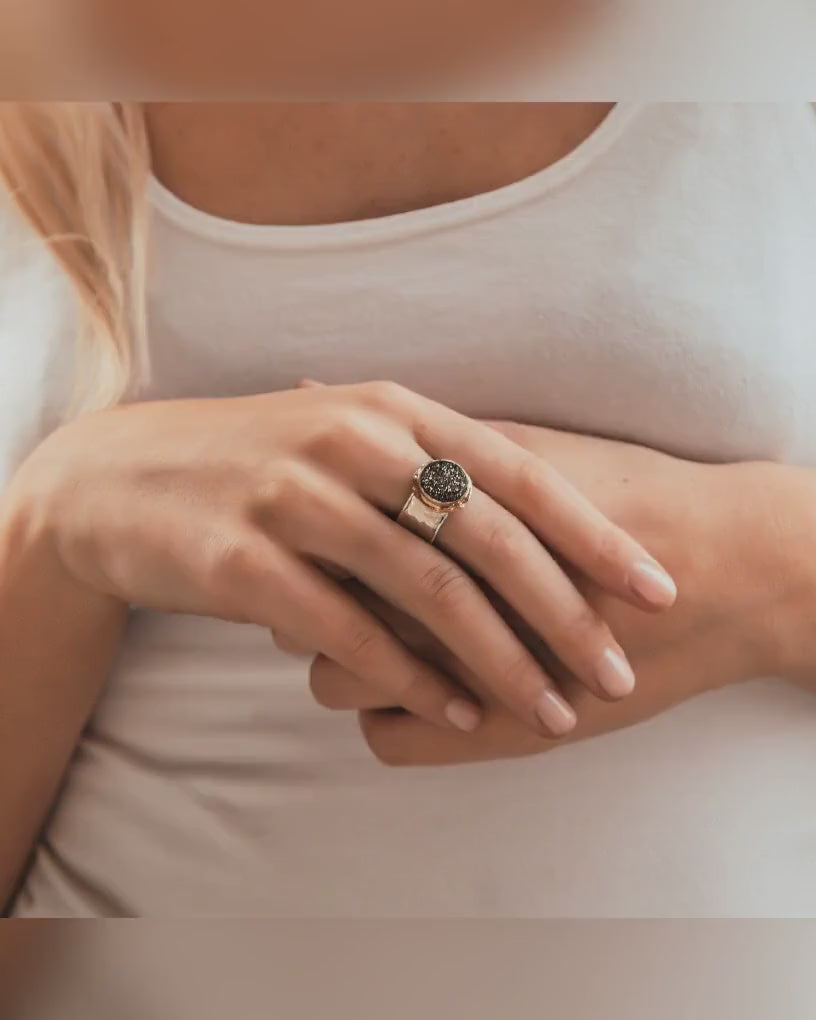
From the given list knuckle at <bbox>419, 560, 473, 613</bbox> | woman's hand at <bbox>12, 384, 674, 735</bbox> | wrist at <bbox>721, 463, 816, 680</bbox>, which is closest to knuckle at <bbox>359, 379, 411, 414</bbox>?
woman's hand at <bbox>12, 384, 674, 735</bbox>

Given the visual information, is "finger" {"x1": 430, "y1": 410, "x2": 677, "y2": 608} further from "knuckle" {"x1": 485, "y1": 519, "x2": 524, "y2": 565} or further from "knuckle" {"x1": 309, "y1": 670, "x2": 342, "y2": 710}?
"knuckle" {"x1": 309, "y1": 670, "x2": 342, "y2": 710}

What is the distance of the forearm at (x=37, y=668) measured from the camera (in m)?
0.62

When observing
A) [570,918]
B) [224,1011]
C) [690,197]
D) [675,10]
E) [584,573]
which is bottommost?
[224,1011]

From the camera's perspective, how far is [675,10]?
620mm

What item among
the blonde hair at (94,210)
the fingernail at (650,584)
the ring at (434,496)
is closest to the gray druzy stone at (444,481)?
the ring at (434,496)

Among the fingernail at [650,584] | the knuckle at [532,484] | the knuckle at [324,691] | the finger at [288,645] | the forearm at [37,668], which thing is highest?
the knuckle at [532,484]

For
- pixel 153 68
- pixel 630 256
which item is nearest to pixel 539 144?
pixel 630 256

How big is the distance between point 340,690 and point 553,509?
0.17 meters

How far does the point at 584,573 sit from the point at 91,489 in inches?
12.4

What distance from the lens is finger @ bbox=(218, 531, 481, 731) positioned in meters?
0.55

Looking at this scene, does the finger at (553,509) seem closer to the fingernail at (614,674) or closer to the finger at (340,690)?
the fingernail at (614,674)

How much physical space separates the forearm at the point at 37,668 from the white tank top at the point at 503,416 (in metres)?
0.02

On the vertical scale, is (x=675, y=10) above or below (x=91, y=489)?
above

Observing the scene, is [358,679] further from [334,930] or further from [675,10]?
[675,10]
